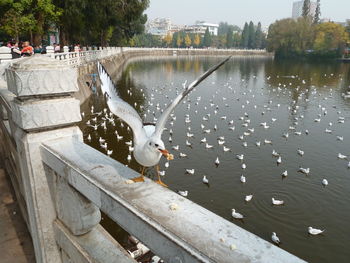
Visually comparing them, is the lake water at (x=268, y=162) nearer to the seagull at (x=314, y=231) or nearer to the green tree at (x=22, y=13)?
the seagull at (x=314, y=231)

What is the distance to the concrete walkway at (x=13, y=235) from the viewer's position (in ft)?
12.5

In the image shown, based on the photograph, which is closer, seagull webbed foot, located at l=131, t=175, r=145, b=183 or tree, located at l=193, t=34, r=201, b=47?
seagull webbed foot, located at l=131, t=175, r=145, b=183

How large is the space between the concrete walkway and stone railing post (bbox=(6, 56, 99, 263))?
0.97 metres

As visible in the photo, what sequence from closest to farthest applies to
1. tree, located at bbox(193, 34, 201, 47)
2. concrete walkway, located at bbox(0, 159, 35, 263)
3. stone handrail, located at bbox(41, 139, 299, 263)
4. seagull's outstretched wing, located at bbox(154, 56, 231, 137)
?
stone handrail, located at bbox(41, 139, 299, 263) < seagull's outstretched wing, located at bbox(154, 56, 231, 137) < concrete walkway, located at bbox(0, 159, 35, 263) < tree, located at bbox(193, 34, 201, 47)

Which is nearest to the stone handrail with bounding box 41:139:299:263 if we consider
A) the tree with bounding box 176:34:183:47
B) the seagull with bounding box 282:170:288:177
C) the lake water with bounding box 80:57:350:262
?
the lake water with bounding box 80:57:350:262

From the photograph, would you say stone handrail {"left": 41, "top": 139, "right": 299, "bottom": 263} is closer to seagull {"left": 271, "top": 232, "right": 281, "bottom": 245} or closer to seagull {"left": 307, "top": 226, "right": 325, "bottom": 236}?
seagull {"left": 271, "top": 232, "right": 281, "bottom": 245}

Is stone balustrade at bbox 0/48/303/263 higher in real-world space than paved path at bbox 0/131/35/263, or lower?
higher

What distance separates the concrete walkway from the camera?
3.82 metres

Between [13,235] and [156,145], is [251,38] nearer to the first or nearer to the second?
[13,235]

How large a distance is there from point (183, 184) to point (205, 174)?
1245 millimetres

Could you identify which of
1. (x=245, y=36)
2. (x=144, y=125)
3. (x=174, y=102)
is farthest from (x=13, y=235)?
(x=245, y=36)

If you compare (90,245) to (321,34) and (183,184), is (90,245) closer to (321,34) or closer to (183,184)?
(183,184)

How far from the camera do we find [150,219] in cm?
159

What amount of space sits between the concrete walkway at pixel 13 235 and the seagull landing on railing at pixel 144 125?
2.57 metres
